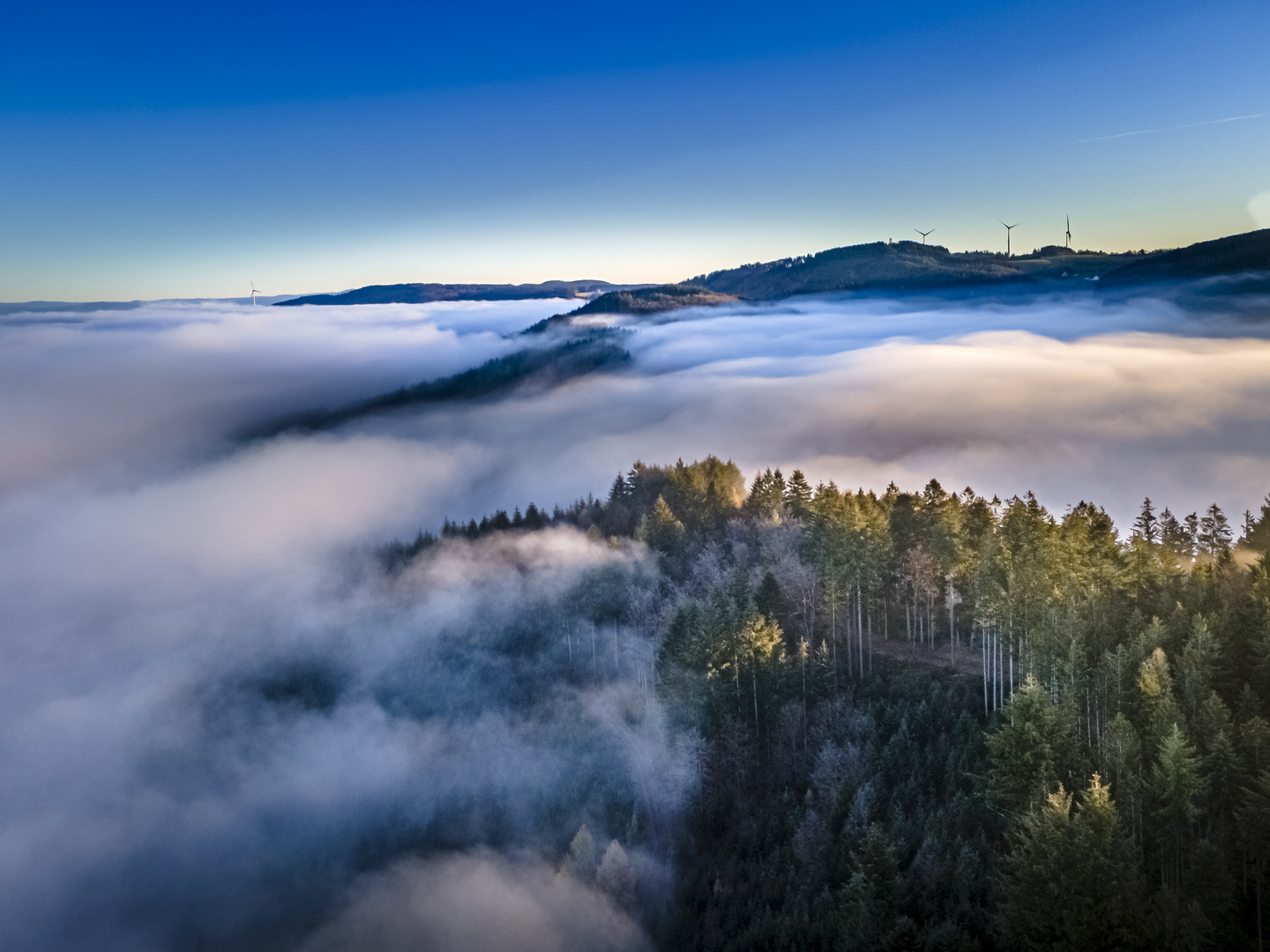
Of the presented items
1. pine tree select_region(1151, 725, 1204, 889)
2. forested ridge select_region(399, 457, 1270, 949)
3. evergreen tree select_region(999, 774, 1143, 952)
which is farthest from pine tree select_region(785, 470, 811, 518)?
evergreen tree select_region(999, 774, 1143, 952)

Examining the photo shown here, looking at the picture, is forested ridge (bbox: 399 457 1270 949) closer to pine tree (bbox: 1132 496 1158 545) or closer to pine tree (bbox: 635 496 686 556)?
pine tree (bbox: 1132 496 1158 545)

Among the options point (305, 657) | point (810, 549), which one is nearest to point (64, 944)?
point (305, 657)

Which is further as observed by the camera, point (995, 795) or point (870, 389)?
point (870, 389)

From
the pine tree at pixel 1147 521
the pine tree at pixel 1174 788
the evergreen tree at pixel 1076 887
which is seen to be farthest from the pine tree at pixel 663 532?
the evergreen tree at pixel 1076 887

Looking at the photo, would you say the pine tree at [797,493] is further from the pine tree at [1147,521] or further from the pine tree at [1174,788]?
the pine tree at [1174,788]

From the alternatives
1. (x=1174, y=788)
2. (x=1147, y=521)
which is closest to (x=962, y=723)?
(x=1174, y=788)

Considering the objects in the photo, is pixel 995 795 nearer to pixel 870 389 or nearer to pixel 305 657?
pixel 305 657

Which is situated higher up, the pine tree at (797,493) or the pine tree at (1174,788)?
the pine tree at (797,493)

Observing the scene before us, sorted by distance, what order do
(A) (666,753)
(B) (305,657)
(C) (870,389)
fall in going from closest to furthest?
1. (A) (666,753)
2. (B) (305,657)
3. (C) (870,389)

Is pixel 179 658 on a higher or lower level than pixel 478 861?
lower
